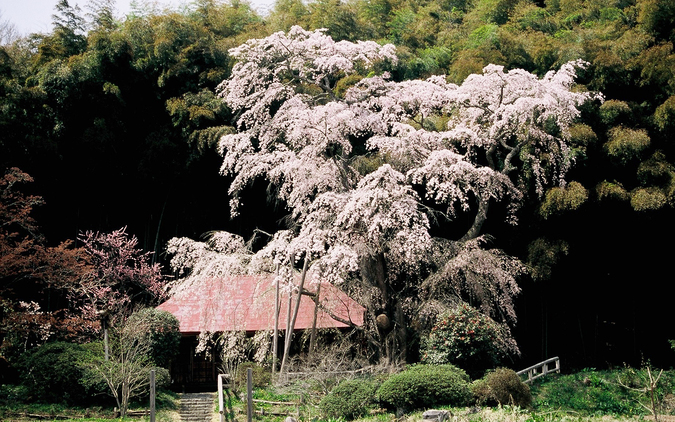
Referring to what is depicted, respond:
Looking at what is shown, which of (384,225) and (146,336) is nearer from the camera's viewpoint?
(384,225)

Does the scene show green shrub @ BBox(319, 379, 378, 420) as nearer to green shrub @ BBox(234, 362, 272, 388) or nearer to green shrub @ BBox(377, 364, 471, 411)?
green shrub @ BBox(377, 364, 471, 411)

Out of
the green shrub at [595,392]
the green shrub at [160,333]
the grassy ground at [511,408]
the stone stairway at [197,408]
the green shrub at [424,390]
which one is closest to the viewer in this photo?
the grassy ground at [511,408]

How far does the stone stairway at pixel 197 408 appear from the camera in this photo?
11922 millimetres

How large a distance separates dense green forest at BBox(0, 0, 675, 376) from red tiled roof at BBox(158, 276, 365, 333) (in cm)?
190

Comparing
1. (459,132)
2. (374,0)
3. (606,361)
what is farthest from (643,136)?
(374,0)

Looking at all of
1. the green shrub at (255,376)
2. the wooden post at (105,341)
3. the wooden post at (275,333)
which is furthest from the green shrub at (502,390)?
the wooden post at (105,341)

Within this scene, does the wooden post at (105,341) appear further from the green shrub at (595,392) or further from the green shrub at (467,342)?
the green shrub at (595,392)

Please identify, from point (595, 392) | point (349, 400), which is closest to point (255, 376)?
point (349, 400)

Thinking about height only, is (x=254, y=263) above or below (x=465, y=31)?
below

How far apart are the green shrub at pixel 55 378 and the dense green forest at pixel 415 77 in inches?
108

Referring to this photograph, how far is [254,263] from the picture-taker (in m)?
13.5

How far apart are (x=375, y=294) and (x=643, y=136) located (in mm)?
7136

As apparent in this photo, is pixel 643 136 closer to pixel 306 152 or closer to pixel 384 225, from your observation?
pixel 384 225

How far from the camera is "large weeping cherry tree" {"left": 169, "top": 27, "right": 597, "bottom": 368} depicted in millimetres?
12812
